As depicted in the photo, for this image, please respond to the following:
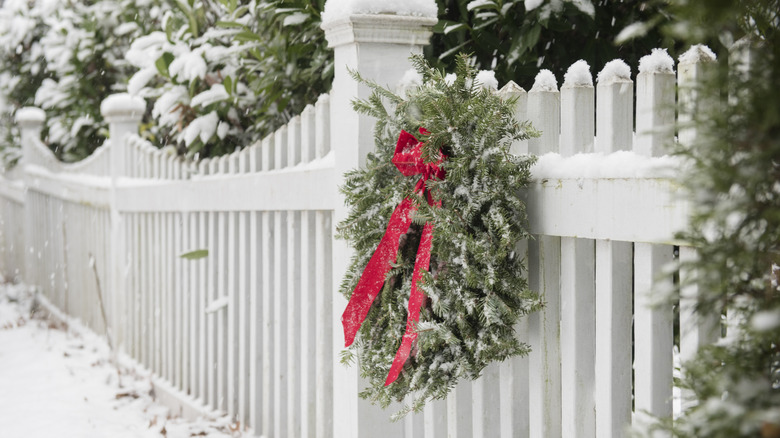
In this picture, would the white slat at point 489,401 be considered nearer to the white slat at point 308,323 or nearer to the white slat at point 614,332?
the white slat at point 614,332

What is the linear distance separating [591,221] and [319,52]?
1.75 metres

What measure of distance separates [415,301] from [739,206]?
3.33 feet

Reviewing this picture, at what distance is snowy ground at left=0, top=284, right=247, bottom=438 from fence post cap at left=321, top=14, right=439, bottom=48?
6.15ft

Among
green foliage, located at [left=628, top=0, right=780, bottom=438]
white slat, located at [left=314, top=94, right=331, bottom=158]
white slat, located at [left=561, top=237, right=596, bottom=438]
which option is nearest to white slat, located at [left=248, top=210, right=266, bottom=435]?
white slat, located at [left=314, top=94, right=331, bottom=158]

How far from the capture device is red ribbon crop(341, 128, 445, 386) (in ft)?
5.71

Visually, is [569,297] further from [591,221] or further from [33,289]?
[33,289]

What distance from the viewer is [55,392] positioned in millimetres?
4383

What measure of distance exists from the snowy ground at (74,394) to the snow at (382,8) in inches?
75.6

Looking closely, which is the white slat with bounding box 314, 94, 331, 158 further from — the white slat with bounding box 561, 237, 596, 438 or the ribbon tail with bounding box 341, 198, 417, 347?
the white slat with bounding box 561, 237, 596, 438

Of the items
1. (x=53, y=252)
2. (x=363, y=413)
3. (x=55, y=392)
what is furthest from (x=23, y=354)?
(x=363, y=413)

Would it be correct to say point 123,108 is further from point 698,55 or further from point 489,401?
point 698,55

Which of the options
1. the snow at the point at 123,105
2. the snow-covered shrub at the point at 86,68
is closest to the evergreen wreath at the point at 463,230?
the snow at the point at 123,105

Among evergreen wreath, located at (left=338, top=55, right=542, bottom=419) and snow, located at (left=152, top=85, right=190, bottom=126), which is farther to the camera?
snow, located at (left=152, top=85, right=190, bottom=126)

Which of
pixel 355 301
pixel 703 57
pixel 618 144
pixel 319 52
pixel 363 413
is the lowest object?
pixel 363 413
